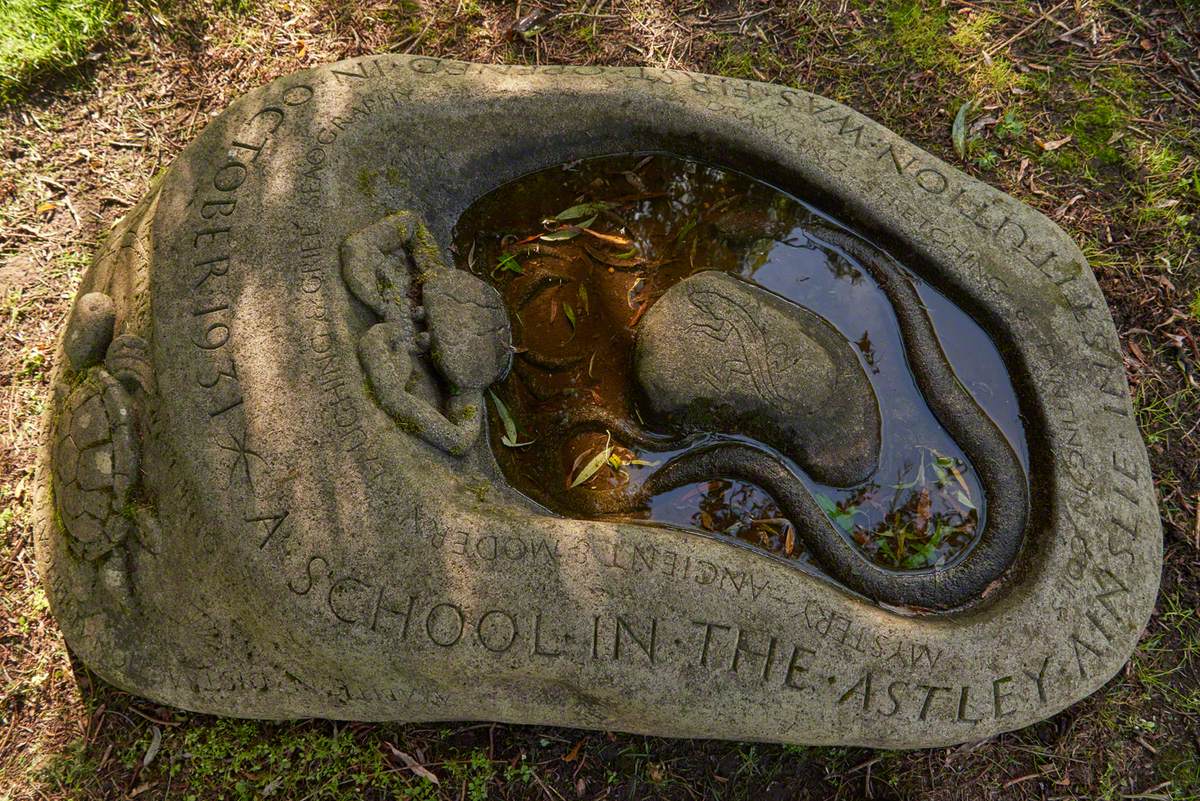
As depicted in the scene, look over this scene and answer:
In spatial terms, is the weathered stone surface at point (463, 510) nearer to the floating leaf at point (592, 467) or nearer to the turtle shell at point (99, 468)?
the turtle shell at point (99, 468)

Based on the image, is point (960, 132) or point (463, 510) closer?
point (463, 510)

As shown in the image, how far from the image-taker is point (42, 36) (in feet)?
12.7

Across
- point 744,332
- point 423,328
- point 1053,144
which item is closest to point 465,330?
point 423,328

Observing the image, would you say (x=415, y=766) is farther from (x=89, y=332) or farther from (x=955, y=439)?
(x=955, y=439)

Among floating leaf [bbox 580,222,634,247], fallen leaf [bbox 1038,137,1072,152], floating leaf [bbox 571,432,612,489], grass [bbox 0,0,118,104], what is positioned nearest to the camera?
floating leaf [bbox 571,432,612,489]

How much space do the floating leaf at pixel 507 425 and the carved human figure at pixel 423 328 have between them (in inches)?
3.6

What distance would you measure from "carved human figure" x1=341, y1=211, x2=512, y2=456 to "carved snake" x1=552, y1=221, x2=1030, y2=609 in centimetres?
44

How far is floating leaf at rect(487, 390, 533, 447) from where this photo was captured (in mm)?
2723

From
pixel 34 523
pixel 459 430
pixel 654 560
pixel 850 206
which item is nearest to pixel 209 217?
pixel 459 430

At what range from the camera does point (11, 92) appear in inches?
152

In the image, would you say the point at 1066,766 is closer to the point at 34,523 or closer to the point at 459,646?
the point at 459,646

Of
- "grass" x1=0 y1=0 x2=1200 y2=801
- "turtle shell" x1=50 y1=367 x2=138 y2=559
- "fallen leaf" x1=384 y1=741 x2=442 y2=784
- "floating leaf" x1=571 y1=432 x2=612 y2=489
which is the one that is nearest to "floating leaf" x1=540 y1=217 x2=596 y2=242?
Answer: "floating leaf" x1=571 y1=432 x2=612 y2=489

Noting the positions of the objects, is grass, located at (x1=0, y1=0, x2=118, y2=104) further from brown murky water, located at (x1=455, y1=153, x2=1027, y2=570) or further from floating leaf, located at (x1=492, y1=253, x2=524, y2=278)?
floating leaf, located at (x1=492, y1=253, x2=524, y2=278)

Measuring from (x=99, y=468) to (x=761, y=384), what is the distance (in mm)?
2277
